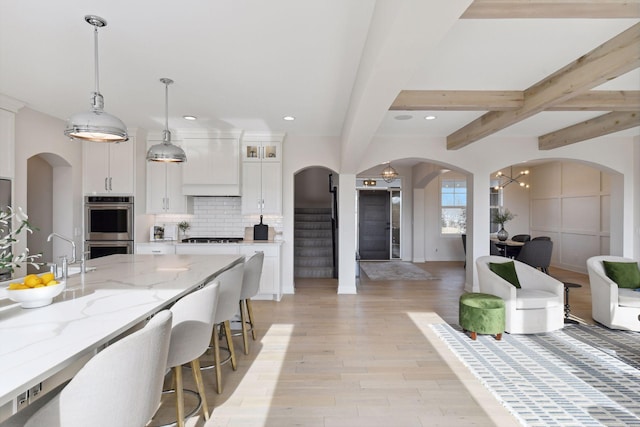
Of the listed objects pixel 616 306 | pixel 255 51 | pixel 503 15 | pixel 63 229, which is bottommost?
pixel 616 306

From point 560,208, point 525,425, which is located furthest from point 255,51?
point 560,208

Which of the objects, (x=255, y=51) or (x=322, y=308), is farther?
(x=322, y=308)

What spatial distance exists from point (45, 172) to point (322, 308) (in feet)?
15.6

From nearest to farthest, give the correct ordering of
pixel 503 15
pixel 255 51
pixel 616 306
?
pixel 503 15 → pixel 255 51 → pixel 616 306

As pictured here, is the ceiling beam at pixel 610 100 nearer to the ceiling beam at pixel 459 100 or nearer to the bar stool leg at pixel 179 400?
the ceiling beam at pixel 459 100

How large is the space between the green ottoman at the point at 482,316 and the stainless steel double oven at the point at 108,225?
4.97m

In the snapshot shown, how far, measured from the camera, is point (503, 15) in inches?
82.4

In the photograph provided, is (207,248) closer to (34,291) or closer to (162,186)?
(162,186)

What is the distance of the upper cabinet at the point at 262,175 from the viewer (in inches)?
236

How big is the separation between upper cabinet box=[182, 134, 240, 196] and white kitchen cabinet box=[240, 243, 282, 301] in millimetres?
1132

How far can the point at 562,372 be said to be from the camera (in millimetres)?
3047

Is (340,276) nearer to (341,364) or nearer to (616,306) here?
(341,364)

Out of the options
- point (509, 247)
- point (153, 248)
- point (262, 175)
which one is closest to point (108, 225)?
point (153, 248)

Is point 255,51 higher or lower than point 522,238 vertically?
higher
